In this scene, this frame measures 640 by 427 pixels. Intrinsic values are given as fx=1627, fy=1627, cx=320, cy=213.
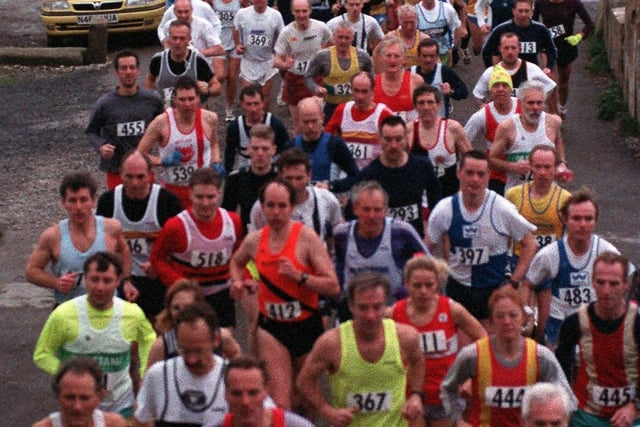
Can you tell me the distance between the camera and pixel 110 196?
35.1 feet

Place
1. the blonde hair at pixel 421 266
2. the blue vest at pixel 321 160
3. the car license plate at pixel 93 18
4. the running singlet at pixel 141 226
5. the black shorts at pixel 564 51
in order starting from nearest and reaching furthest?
the blonde hair at pixel 421 266 < the running singlet at pixel 141 226 < the blue vest at pixel 321 160 < the black shorts at pixel 564 51 < the car license plate at pixel 93 18

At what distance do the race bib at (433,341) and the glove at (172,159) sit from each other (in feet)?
12.4

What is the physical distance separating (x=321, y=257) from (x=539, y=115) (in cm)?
367

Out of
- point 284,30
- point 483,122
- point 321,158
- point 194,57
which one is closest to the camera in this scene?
point 321,158

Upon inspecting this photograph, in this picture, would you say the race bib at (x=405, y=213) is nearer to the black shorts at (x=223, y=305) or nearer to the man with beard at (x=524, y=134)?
the black shorts at (x=223, y=305)

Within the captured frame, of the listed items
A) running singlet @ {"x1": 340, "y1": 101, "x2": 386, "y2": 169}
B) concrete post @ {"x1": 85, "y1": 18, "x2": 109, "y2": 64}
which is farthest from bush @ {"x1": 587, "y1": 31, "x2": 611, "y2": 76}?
running singlet @ {"x1": 340, "y1": 101, "x2": 386, "y2": 169}

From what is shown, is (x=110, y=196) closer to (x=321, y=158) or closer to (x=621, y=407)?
(x=321, y=158)

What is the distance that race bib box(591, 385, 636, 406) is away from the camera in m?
8.68

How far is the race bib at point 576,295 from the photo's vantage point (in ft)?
32.0

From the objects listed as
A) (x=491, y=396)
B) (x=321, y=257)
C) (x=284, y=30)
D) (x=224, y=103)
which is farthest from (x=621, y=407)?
(x=224, y=103)

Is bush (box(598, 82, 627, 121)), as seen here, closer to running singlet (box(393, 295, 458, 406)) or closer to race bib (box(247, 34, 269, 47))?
race bib (box(247, 34, 269, 47))

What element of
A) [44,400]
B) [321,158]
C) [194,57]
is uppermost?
[194,57]

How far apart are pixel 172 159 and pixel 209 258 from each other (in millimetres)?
2183

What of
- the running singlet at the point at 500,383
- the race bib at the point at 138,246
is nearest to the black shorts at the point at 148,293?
the race bib at the point at 138,246
